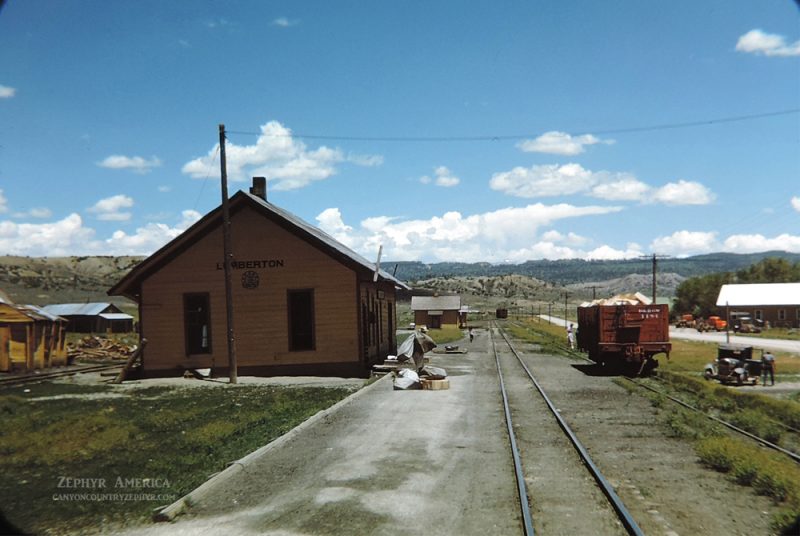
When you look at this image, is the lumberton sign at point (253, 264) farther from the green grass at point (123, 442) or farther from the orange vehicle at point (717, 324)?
the orange vehicle at point (717, 324)

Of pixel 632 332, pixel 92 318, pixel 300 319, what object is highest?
pixel 300 319

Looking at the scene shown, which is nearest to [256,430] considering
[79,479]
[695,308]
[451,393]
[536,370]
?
[79,479]

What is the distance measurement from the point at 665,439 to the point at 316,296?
1397cm

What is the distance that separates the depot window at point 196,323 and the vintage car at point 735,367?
58.7 ft

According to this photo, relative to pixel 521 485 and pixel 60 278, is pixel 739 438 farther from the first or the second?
pixel 60 278

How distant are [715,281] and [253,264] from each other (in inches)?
3714

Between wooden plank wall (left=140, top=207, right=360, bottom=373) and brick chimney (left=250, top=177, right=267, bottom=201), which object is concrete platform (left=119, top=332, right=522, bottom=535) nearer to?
wooden plank wall (left=140, top=207, right=360, bottom=373)

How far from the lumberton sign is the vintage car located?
1557 centimetres

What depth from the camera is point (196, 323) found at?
23.6 metres

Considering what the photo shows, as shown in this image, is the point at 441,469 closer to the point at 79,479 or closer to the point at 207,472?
the point at 207,472

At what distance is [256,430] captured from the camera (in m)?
12.2

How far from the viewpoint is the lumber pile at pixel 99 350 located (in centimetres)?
3562

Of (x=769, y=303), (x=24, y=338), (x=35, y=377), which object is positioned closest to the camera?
(x=35, y=377)

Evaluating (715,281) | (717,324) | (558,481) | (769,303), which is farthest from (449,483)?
(715,281)
